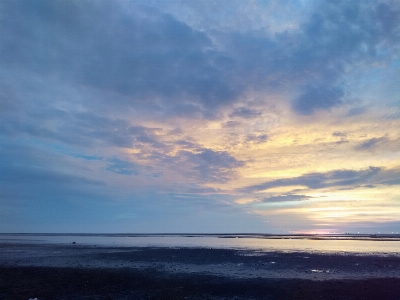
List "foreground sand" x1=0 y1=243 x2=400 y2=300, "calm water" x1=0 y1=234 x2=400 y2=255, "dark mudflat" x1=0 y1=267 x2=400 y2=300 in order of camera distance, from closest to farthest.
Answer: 1. "dark mudflat" x1=0 y1=267 x2=400 y2=300
2. "foreground sand" x1=0 y1=243 x2=400 y2=300
3. "calm water" x1=0 y1=234 x2=400 y2=255

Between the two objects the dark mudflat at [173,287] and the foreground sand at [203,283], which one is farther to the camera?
the foreground sand at [203,283]

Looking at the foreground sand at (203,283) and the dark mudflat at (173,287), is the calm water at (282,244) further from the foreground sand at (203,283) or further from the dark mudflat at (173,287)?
the dark mudflat at (173,287)

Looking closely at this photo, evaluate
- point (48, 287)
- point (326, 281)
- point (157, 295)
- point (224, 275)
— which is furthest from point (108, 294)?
point (326, 281)

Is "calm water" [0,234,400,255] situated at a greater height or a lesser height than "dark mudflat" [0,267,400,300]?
greater

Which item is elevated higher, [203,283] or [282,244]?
[282,244]

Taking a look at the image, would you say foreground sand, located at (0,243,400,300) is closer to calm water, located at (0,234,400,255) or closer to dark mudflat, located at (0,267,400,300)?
dark mudflat, located at (0,267,400,300)

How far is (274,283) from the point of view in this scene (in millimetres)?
25219

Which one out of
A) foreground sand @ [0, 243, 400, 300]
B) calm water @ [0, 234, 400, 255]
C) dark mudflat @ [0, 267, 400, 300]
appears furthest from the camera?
calm water @ [0, 234, 400, 255]

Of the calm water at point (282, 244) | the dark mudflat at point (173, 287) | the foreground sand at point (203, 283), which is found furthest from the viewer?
the calm water at point (282, 244)

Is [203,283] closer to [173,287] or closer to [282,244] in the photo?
[173,287]

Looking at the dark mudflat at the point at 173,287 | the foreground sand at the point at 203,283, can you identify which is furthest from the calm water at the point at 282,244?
the dark mudflat at the point at 173,287

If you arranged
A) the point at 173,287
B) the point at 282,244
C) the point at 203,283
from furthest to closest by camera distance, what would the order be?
1. the point at 282,244
2. the point at 203,283
3. the point at 173,287

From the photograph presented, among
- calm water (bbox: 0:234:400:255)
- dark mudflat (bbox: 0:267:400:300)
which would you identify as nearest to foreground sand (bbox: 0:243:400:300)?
dark mudflat (bbox: 0:267:400:300)

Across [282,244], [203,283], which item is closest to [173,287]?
[203,283]
